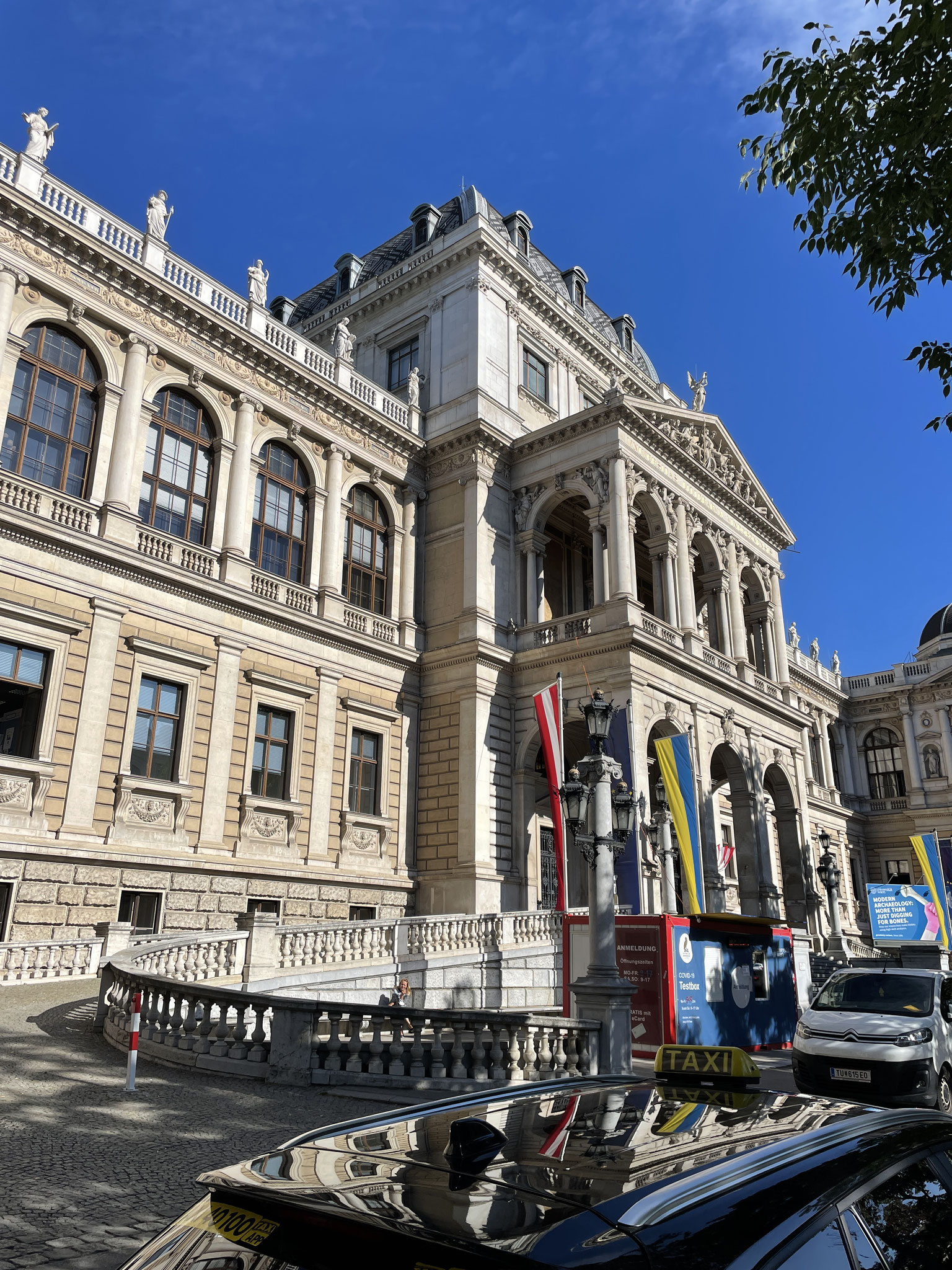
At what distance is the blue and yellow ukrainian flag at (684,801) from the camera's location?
22.9 m

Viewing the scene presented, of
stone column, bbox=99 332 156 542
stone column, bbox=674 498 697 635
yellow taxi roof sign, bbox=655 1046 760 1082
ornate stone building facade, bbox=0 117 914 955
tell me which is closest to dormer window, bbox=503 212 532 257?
ornate stone building facade, bbox=0 117 914 955

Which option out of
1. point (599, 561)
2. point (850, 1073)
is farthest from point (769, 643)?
point (850, 1073)

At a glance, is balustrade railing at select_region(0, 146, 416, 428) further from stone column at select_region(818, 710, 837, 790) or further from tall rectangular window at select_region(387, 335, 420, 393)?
stone column at select_region(818, 710, 837, 790)

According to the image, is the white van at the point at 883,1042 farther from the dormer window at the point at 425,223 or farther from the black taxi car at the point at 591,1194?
the dormer window at the point at 425,223

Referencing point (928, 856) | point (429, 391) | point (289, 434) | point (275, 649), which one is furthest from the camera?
point (928, 856)

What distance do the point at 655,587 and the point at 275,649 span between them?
A: 13309 mm

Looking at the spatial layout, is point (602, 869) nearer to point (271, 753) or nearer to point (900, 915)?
point (271, 753)

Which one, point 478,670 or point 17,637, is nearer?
point 17,637

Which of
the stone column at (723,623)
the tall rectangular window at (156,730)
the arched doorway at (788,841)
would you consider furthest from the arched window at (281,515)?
the arched doorway at (788,841)

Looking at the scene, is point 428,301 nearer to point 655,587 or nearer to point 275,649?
point 655,587

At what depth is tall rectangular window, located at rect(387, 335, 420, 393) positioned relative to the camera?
1347 inches

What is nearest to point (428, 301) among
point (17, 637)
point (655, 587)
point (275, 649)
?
point (655, 587)

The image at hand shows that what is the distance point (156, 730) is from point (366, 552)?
9671 mm

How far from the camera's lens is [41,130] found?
2142 cm
